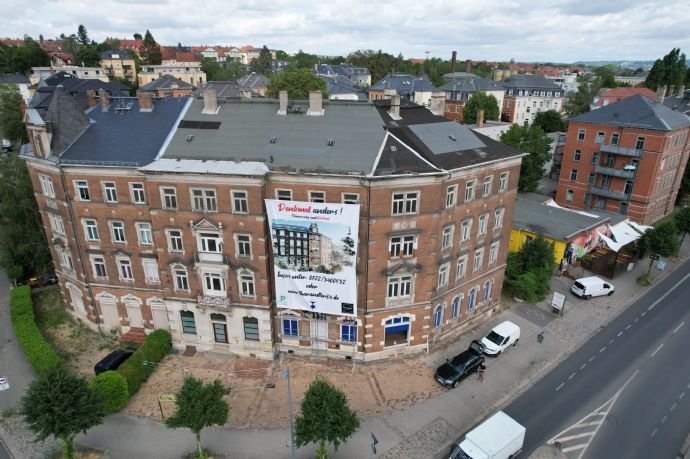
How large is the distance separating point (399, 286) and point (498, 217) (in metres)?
12.8

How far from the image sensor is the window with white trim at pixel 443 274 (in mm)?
36469

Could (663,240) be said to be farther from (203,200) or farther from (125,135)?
(125,135)

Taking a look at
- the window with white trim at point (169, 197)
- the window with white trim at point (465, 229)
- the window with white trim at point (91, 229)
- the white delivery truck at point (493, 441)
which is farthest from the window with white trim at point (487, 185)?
the window with white trim at point (91, 229)

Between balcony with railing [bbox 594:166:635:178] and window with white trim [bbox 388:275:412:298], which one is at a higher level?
balcony with railing [bbox 594:166:635:178]

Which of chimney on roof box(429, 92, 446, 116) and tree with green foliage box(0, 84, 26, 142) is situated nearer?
chimney on roof box(429, 92, 446, 116)

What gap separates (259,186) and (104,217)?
14.8 meters

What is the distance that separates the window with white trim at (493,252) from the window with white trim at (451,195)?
864 centimetres

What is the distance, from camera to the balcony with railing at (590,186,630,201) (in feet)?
213

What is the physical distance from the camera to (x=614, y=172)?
6444 cm

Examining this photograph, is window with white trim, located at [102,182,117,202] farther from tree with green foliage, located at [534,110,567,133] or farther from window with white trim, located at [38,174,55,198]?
tree with green foliage, located at [534,110,567,133]

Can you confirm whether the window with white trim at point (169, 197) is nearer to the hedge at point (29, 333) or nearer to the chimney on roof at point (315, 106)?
the chimney on roof at point (315, 106)

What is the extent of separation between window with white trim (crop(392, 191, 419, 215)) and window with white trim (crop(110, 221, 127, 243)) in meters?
23.0

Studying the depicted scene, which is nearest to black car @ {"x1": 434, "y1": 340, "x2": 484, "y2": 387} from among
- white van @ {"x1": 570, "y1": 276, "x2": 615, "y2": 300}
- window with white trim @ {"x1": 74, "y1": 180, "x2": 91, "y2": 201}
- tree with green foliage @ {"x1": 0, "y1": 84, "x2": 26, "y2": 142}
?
white van @ {"x1": 570, "y1": 276, "x2": 615, "y2": 300}

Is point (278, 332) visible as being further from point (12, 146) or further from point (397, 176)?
point (12, 146)
